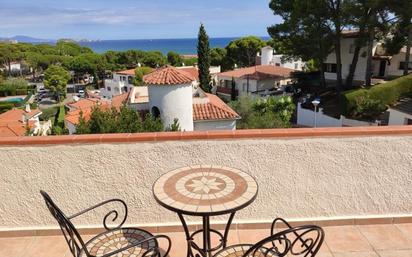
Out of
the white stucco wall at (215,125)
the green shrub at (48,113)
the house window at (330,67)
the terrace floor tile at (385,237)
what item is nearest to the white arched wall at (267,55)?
the house window at (330,67)

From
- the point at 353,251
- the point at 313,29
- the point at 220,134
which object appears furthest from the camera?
the point at 313,29

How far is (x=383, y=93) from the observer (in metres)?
20.0

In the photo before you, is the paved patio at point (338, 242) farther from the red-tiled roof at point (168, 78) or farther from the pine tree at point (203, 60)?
the pine tree at point (203, 60)

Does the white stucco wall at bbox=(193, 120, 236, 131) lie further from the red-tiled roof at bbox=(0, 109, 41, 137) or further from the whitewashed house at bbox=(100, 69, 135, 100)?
the whitewashed house at bbox=(100, 69, 135, 100)

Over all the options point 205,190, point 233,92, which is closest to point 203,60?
point 233,92

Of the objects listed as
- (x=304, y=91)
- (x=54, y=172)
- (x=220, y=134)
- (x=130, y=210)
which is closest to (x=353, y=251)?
(x=220, y=134)

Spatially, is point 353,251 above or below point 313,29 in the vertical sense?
below

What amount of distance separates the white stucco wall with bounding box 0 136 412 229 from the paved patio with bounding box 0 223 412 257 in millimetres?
187

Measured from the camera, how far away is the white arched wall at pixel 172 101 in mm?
14555

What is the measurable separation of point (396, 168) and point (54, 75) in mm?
61309

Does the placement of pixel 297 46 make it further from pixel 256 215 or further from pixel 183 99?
pixel 256 215

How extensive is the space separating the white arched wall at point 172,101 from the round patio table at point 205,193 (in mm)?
11644

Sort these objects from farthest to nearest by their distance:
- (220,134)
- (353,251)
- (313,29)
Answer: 1. (313,29)
2. (220,134)
3. (353,251)

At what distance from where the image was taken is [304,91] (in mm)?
31469
